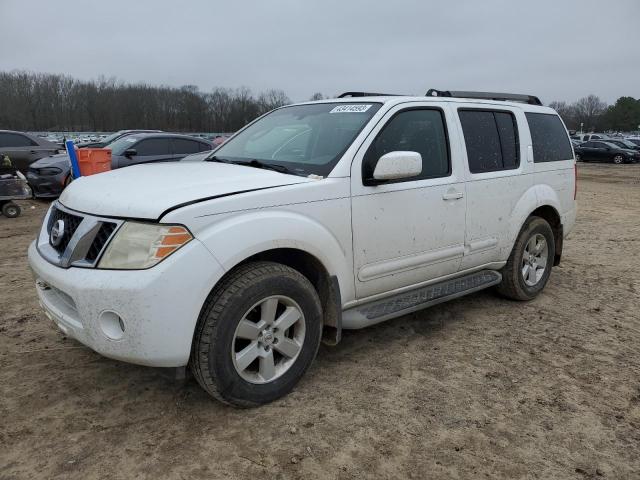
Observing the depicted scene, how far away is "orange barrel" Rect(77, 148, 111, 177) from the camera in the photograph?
333 inches

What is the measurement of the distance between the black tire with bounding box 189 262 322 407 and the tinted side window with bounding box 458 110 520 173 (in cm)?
195

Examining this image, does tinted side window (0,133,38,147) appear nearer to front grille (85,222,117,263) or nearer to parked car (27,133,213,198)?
parked car (27,133,213,198)

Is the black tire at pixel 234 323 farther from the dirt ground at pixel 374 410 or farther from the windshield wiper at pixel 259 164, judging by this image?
the windshield wiper at pixel 259 164

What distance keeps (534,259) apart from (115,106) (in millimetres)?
80325

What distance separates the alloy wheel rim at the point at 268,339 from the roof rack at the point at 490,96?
233 centimetres

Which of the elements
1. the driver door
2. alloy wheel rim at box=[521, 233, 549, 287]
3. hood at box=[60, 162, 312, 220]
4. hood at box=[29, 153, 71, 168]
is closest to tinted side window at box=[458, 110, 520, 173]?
the driver door

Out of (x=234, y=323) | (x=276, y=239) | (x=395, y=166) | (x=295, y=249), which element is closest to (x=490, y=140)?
(x=395, y=166)

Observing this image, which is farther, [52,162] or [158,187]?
[52,162]

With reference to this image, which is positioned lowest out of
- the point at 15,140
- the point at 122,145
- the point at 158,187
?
the point at 158,187

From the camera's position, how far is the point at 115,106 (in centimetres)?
7562

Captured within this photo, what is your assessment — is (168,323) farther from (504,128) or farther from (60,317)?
(504,128)

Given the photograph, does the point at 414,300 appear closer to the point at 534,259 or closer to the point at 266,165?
the point at 266,165

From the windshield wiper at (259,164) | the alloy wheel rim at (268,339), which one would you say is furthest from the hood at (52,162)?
the alloy wheel rim at (268,339)

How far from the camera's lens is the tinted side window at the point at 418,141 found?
11.3 feet
